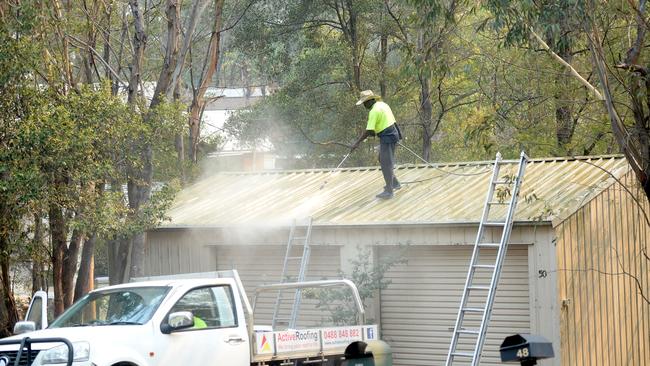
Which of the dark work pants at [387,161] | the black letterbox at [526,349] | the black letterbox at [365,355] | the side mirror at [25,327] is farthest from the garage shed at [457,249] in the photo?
the black letterbox at [526,349]

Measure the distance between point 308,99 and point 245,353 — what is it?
22711 millimetres

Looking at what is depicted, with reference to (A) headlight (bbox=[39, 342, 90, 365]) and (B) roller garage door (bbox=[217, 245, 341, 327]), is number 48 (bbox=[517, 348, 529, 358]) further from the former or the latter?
(B) roller garage door (bbox=[217, 245, 341, 327])

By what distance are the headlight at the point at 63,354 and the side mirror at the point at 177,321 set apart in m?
1.01

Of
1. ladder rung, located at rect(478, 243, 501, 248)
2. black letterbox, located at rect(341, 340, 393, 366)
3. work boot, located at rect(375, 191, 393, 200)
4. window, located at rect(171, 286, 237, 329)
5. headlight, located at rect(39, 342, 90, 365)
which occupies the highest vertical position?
work boot, located at rect(375, 191, 393, 200)

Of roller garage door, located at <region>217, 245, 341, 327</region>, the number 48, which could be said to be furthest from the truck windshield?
the number 48

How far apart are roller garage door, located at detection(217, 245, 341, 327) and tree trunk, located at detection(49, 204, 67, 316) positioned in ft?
10.1

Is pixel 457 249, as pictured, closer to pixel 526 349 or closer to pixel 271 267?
pixel 271 267

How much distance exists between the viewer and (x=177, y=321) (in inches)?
494

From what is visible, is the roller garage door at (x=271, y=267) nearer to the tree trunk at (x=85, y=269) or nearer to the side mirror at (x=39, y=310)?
the tree trunk at (x=85, y=269)

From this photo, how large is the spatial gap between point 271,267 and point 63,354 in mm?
9073

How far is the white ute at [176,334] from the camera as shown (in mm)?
12008

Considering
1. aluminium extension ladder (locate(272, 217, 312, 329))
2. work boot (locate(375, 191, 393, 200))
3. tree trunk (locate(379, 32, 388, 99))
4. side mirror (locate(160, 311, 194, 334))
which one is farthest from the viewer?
tree trunk (locate(379, 32, 388, 99))

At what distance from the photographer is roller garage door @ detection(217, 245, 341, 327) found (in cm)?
1962

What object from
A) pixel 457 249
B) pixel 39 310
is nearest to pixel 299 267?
pixel 457 249
